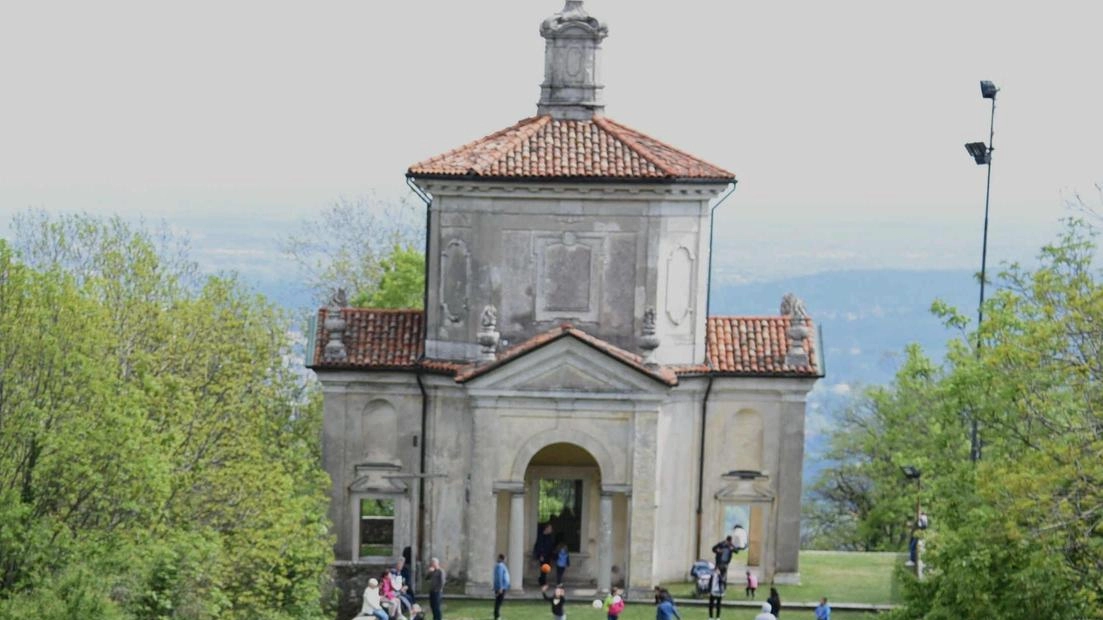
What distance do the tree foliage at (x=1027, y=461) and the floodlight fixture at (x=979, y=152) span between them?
2663 mm

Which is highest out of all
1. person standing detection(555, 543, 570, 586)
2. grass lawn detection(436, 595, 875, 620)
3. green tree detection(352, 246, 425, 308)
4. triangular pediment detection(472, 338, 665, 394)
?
green tree detection(352, 246, 425, 308)

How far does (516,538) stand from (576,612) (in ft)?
7.77

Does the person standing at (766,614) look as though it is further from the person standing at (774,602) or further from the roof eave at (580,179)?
the roof eave at (580,179)

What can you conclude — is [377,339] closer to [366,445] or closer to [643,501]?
[366,445]

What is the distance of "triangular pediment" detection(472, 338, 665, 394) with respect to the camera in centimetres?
5041

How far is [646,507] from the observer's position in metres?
50.8

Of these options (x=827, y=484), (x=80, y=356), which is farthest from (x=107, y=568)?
(x=827, y=484)

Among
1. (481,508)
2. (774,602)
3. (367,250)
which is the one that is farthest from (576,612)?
(367,250)

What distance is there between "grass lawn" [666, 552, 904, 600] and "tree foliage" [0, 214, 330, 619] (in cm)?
1030

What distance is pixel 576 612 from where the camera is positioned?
163 ft

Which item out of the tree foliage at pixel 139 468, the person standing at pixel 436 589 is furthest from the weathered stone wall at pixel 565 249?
the person standing at pixel 436 589

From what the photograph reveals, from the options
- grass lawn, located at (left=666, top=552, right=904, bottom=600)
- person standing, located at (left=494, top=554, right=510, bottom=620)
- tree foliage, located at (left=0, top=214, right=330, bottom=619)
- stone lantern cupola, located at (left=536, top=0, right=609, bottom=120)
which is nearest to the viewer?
tree foliage, located at (left=0, top=214, right=330, bottom=619)

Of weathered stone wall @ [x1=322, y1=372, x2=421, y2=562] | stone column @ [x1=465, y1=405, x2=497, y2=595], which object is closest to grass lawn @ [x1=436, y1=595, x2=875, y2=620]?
stone column @ [x1=465, y1=405, x2=497, y2=595]

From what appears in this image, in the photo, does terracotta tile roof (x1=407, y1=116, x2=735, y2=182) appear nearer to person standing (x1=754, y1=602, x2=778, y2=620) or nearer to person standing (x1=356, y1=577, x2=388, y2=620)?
→ person standing (x1=754, y1=602, x2=778, y2=620)
